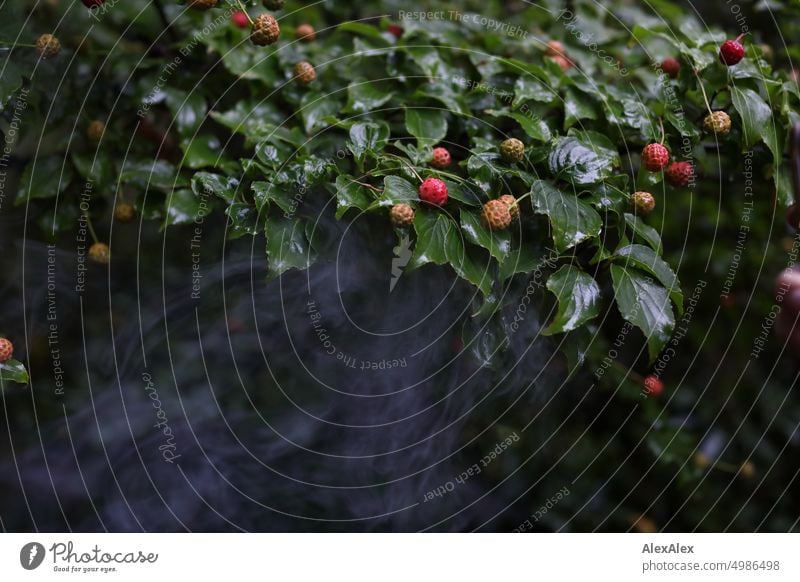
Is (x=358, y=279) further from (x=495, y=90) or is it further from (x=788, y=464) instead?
(x=788, y=464)

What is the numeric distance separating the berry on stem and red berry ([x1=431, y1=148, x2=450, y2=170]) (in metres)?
0.20

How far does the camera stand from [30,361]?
881mm

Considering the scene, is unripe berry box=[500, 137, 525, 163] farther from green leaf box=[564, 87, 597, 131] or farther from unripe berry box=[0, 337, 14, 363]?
unripe berry box=[0, 337, 14, 363]

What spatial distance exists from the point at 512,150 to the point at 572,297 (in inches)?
5.9

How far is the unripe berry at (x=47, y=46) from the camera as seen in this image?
72cm

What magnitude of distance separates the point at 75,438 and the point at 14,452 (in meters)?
0.09

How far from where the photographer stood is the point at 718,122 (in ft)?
2.28

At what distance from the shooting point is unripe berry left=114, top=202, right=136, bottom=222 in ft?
2.44

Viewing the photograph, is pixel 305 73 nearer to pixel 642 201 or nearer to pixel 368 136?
pixel 368 136

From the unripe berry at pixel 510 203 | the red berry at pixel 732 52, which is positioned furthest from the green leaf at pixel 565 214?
the red berry at pixel 732 52

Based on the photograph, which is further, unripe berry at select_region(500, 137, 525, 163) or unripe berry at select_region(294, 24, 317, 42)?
unripe berry at select_region(294, 24, 317, 42)

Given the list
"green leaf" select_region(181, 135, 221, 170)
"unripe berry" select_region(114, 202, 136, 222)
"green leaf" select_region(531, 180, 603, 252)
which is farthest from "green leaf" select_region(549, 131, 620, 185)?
"unripe berry" select_region(114, 202, 136, 222)

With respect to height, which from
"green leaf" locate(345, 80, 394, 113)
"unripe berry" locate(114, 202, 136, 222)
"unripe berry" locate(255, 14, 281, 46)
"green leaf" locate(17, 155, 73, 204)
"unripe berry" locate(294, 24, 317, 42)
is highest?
"unripe berry" locate(255, 14, 281, 46)

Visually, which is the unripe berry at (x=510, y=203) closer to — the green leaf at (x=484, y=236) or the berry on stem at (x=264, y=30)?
the green leaf at (x=484, y=236)
